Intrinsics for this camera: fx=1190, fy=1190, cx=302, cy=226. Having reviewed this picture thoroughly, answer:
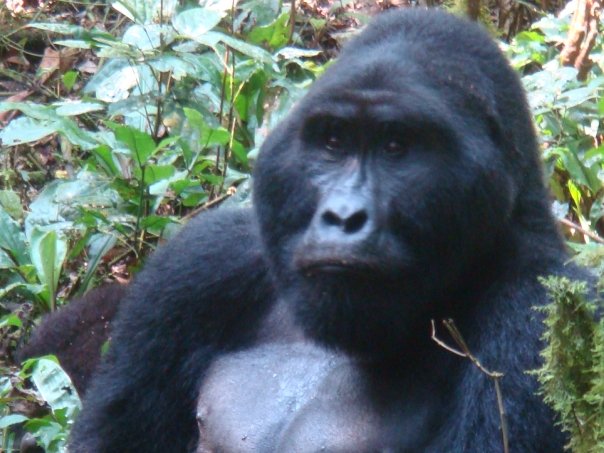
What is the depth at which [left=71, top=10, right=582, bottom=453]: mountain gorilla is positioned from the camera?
9.89ft

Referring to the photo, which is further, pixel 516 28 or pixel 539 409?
pixel 516 28

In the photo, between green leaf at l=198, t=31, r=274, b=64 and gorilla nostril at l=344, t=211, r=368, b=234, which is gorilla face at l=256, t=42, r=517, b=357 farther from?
green leaf at l=198, t=31, r=274, b=64

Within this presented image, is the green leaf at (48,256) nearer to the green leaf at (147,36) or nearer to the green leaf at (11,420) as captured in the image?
the green leaf at (147,36)

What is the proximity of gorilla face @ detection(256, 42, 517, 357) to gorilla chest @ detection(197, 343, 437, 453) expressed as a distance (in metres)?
0.18

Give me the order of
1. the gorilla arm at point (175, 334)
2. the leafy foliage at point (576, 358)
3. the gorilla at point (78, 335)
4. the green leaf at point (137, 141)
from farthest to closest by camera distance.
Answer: the green leaf at point (137, 141) < the gorilla at point (78, 335) < the gorilla arm at point (175, 334) < the leafy foliage at point (576, 358)

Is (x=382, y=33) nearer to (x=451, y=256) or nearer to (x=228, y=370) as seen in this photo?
(x=451, y=256)

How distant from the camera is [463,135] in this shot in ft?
10.3

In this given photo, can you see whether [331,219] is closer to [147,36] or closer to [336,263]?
[336,263]

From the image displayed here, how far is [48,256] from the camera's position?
16.2ft

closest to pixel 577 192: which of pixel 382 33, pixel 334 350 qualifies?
pixel 382 33

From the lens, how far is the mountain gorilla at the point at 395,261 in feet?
Answer: 9.89

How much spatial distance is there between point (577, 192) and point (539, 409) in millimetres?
2412

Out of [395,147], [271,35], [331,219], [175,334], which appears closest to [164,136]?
[271,35]

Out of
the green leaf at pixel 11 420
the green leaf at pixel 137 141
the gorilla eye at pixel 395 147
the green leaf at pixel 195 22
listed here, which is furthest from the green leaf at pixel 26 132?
the gorilla eye at pixel 395 147
